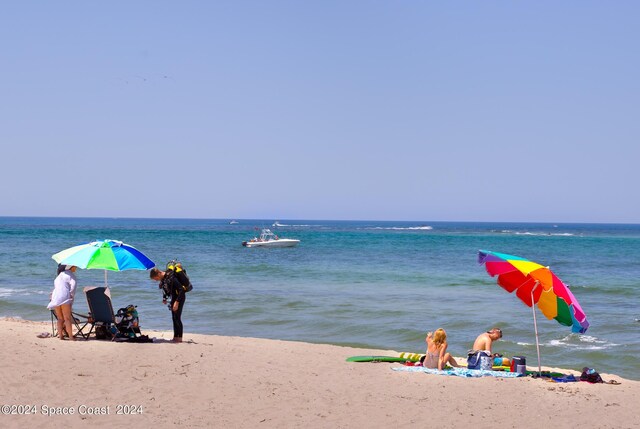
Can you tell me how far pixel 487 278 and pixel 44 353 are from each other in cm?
2158

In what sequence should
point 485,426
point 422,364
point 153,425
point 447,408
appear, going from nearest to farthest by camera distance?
point 153,425 → point 485,426 → point 447,408 → point 422,364

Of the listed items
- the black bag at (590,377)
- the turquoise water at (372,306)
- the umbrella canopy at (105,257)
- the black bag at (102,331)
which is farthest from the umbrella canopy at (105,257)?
the black bag at (590,377)

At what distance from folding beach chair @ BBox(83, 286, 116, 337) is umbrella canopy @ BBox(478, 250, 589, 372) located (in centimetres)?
615

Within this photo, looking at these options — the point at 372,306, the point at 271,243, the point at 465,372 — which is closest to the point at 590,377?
the point at 465,372

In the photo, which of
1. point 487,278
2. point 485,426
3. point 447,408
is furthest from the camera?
point 487,278

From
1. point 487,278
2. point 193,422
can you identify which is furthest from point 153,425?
point 487,278

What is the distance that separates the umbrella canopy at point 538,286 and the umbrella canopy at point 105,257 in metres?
5.67

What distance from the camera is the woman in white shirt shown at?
11.2 metres

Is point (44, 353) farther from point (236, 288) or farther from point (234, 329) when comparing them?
point (236, 288)

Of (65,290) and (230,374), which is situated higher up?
(65,290)

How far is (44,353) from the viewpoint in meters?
9.84

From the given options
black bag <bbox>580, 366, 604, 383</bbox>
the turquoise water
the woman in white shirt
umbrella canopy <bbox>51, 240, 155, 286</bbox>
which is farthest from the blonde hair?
the woman in white shirt

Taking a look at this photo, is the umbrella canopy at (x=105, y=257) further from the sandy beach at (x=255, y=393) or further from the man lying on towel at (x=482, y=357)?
the man lying on towel at (x=482, y=357)

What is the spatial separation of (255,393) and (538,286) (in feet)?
15.8
